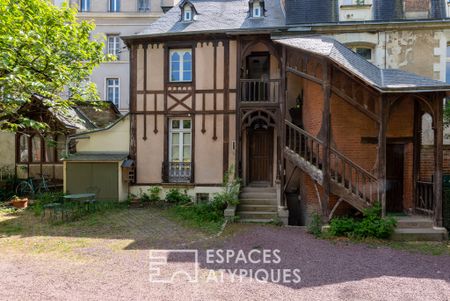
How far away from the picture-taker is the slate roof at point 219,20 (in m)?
11.9

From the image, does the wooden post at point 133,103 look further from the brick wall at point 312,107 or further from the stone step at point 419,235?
the stone step at point 419,235

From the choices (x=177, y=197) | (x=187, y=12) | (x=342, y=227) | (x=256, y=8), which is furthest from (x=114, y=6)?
(x=342, y=227)

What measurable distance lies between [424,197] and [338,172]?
2344 millimetres

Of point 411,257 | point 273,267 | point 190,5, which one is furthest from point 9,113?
point 411,257

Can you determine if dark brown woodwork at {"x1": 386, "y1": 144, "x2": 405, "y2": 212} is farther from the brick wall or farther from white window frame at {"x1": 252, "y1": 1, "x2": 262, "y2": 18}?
white window frame at {"x1": 252, "y1": 1, "x2": 262, "y2": 18}

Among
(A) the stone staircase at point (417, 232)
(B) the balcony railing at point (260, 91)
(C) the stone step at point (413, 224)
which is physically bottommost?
(A) the stone staircase at point (417, 232)

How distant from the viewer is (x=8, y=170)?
1472 cm

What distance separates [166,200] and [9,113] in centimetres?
583

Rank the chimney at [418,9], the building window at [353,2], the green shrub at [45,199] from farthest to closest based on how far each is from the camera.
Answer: the green shrub at [45,199] → the building window at [353,2] → the chimney at [418,9]

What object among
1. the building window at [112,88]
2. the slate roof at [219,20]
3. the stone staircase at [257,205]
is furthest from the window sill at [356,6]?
the building window at [112,88]

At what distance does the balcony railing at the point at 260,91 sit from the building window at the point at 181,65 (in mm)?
Result: 2383

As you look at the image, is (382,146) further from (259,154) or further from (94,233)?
(94,233)

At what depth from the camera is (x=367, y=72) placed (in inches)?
315

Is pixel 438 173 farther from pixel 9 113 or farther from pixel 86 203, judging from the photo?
pixel 9 113
